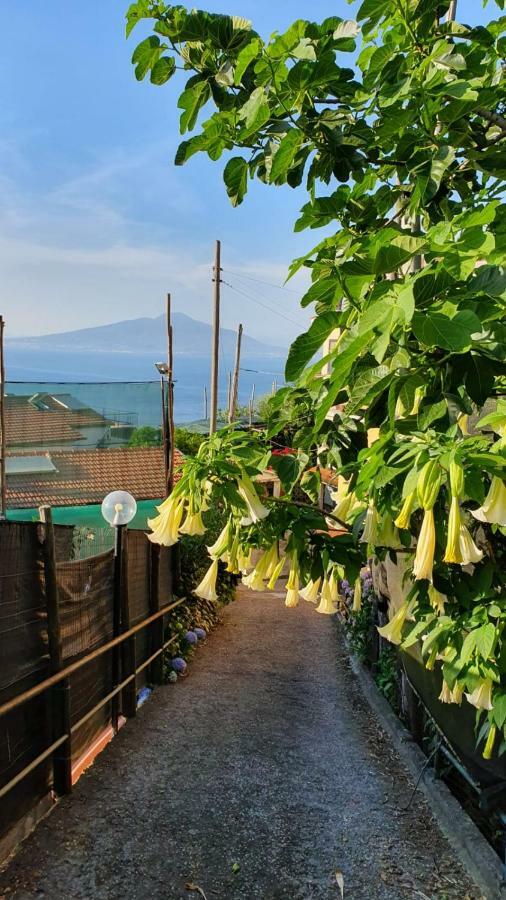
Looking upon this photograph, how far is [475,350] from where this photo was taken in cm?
116

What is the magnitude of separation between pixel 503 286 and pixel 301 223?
671mm

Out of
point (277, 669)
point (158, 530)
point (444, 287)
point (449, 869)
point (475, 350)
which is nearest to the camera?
point (444, 287)

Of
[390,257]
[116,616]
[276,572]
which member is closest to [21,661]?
[116,616]

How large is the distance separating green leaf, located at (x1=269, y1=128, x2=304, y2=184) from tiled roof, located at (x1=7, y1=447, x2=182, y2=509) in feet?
24.9

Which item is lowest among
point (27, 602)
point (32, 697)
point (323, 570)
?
point (32, 697)

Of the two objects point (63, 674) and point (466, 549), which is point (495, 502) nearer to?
point (466, 549)

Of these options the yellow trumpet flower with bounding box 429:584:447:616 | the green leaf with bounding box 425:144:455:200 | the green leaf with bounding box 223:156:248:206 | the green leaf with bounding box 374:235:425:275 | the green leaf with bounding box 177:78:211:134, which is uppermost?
the green leaf with bounding box 177:78:211:134

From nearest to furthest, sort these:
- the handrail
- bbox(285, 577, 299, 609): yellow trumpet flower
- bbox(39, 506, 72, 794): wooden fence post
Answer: bbox(285, 577, 299, 609): yellow trumpet flower
the handrail
bbox(39, 506, 72, 794): wooden fence post

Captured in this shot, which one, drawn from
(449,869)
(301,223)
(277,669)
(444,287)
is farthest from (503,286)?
(277,669)

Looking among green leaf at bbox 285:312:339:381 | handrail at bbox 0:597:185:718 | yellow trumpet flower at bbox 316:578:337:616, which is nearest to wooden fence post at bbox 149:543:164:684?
handrail at bbox 0:597:185:718

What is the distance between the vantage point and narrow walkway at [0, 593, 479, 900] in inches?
121

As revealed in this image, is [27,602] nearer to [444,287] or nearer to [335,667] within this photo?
A: [444,287]

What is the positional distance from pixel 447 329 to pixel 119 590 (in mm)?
4183

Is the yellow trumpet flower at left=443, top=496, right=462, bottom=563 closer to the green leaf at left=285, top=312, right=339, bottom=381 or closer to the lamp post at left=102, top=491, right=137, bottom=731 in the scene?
the green leaf at left=285, top=312, right=339, bottom=381
